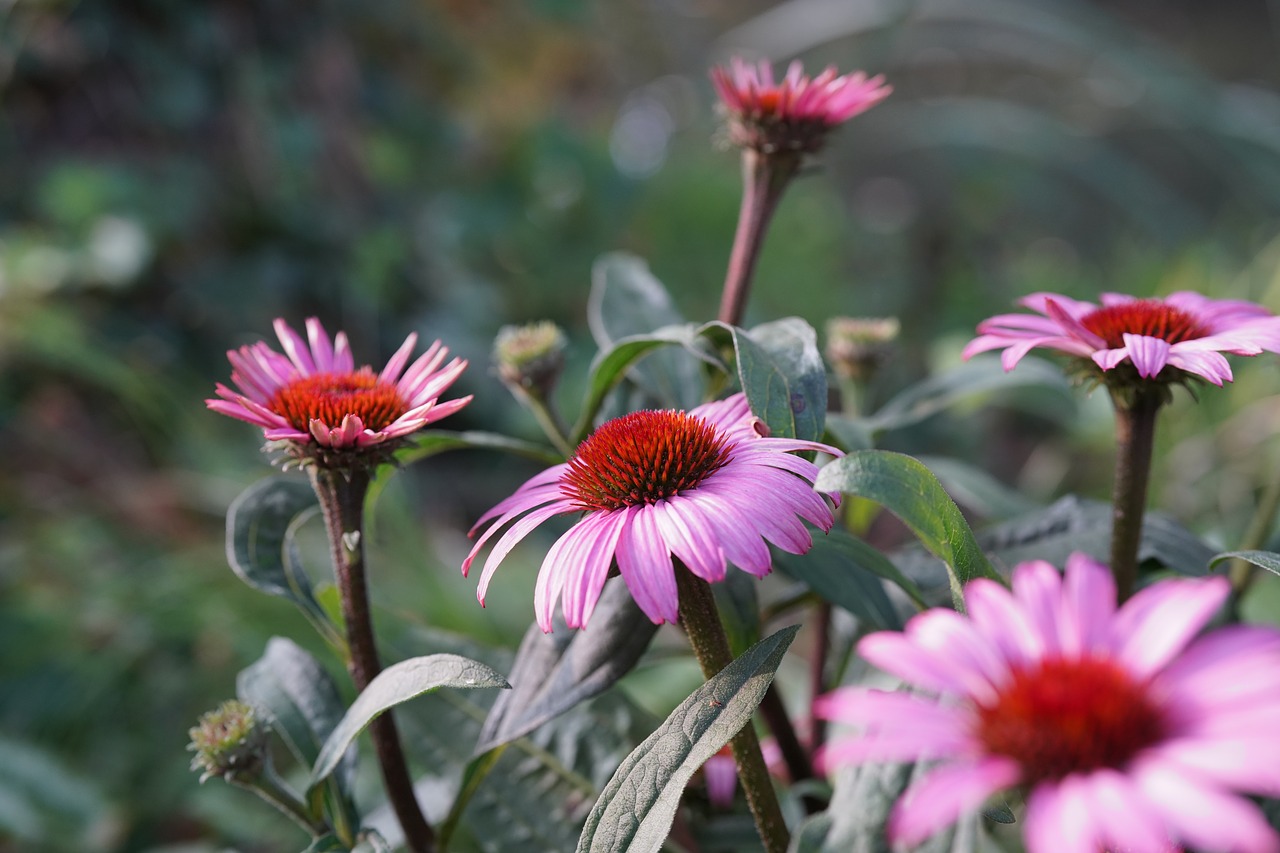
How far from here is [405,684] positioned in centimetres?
32

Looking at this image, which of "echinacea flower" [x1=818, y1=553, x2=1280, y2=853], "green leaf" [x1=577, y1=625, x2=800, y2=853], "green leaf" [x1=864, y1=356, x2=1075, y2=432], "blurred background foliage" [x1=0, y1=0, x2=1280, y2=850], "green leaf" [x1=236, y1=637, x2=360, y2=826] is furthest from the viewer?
"blurred background foliage" [x1=0, y1=0, x2=1280, y2=850]

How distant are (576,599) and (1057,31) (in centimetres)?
156

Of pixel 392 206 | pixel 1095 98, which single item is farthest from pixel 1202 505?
pixel 1095 98

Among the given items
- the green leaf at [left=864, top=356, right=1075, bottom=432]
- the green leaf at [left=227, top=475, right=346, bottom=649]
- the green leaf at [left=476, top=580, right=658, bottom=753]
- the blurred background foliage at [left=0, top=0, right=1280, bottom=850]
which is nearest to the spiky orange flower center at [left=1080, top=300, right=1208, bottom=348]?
the green leaf at [left=864, top=356, right=1075, bottom=432]

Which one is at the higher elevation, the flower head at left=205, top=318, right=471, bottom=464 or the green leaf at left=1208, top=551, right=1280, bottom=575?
the flower head at left=205, top=318, right=471, bottom=464

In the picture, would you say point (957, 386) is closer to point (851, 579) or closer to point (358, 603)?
point (851, 579)

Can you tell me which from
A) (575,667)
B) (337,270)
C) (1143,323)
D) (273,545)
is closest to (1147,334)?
(1143,323)

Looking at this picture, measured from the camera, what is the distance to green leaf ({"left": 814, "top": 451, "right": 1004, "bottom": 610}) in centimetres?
28

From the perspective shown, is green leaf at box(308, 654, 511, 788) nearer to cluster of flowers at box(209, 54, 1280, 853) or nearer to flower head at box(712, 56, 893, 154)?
cluster of flowers at box(209, 54, 1280, 853)

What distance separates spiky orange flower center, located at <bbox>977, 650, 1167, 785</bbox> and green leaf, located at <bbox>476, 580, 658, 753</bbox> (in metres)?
0.16

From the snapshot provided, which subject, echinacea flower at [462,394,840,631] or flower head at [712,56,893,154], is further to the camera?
Result: flower head at [712,56,893,154]

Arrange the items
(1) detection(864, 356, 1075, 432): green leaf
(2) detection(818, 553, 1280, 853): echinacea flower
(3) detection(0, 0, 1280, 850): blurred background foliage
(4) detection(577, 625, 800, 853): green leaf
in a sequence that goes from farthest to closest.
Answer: (3) detection(0, 0, 1280, 850): blurred background foliage, (1) detection(864, 356, 1075, 432): green leaf, (4) detection(577, 625, 800, 853): green leaf, (2) detection(818, 553, 1280, 853): echinacea flower

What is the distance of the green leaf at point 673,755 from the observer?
0.94ft

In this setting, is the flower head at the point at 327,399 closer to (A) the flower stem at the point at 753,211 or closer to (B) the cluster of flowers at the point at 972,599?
(B) the cluster of flowers at the point at 972,599
